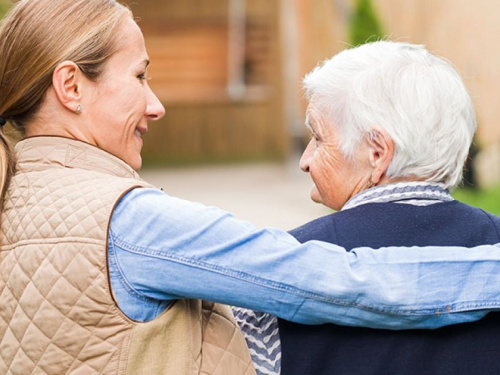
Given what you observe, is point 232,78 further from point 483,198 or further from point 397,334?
point 397,334

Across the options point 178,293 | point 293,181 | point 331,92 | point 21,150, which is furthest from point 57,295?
point 293,181

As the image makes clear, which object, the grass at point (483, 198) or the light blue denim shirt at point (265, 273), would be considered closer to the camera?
the light blue denim shirt at point (265, 273)

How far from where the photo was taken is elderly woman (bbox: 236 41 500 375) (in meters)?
2.06

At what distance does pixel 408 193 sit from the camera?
215cm

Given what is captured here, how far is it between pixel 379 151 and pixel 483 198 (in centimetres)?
770

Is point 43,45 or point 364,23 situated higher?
point 43,45

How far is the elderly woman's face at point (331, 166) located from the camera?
7.20 ft

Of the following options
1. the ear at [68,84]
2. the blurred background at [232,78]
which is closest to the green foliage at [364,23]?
the blurred background at [232,78]

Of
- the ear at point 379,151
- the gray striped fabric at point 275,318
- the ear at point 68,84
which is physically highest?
the ear at point 68,84

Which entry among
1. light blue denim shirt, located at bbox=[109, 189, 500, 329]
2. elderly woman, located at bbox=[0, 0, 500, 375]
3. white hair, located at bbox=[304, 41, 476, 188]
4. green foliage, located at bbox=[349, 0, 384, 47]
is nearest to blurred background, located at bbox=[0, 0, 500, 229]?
green foliage, located at bbox=[349, 0, 384, 47]

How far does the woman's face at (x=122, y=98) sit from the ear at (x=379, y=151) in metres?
0.56

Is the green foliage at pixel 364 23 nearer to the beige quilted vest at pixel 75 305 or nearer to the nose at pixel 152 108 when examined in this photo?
the nose at pixel 152 108

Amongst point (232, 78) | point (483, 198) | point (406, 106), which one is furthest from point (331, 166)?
point (232, 78)

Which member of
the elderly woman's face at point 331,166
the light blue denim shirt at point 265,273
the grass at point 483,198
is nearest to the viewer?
the light blue denim shirt at point 265,273
